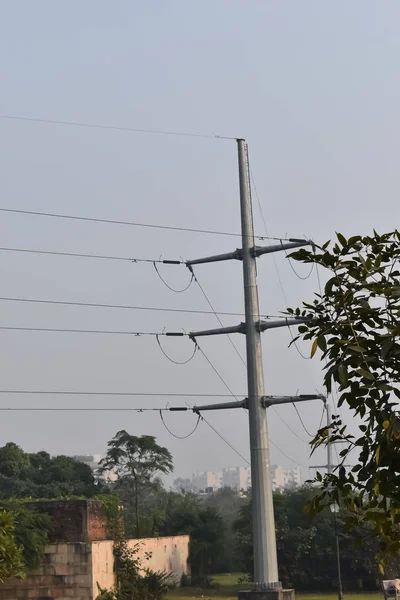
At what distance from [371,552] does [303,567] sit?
355cm

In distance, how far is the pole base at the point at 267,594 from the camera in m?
25.2

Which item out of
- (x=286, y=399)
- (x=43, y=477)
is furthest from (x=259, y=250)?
(x=43, y=477)

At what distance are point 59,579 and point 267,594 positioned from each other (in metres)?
6.63

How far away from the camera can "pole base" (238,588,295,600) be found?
25203mm

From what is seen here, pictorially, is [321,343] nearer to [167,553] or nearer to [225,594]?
[225,594]

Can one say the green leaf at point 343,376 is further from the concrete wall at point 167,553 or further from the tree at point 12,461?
the tree at point 12,461

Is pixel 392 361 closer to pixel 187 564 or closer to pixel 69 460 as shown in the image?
pixel 187 564

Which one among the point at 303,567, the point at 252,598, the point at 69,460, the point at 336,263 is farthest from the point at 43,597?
the point at 69,460

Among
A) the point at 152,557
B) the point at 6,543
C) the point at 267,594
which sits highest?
the point at 6,543

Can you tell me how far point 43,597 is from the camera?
27.5 metres

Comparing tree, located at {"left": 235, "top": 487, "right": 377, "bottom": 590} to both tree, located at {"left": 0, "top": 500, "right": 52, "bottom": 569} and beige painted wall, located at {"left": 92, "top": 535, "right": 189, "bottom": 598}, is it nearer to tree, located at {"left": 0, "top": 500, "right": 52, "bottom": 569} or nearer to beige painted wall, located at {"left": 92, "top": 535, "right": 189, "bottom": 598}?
beige painted wall, located at {"left": 92, "top": 535, "right": 189, "bottom": 598}

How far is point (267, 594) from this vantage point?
25.2m

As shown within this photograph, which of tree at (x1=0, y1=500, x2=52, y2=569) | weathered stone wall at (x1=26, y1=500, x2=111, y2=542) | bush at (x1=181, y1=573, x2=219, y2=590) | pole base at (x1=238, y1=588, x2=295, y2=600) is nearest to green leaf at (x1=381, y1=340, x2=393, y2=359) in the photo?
pole base at (x1=238, y1=588, x2=295, y2=600)

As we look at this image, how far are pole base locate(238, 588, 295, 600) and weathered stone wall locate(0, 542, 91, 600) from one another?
4896 millimetres
